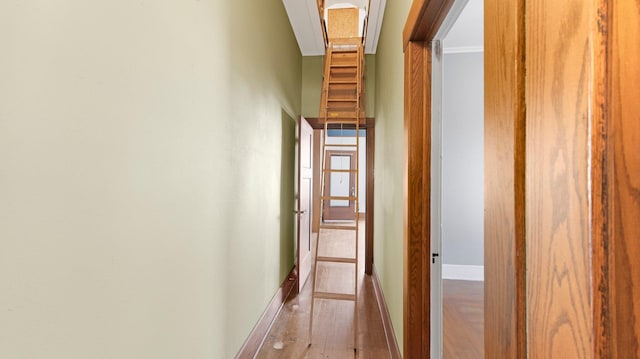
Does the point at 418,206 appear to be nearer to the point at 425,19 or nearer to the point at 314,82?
the point at 425,19

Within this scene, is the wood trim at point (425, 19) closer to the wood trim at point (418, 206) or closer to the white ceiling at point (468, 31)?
the wood trim at point (418, 206)

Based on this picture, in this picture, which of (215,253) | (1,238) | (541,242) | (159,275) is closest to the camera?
(541,242)

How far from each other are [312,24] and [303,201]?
2.09 m

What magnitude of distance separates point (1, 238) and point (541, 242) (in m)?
1.06

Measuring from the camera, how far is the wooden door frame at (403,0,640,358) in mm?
335

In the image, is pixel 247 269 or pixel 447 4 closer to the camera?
pixel 447 4

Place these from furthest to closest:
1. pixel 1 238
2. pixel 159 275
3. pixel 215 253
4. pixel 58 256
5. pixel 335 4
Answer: pixel 335 4 < pixel 215 253 < pixel 159 275 < pixel 58 256 < pixel 1 238

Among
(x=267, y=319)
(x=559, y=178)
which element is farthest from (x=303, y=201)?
(x=559, y=178)

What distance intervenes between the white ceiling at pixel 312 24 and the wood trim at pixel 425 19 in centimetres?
152

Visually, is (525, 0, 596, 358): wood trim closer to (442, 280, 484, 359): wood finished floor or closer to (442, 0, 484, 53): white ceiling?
(442, 280, 484, 359): wood finished floor

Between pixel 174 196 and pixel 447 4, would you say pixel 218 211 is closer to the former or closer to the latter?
pixel 174 196

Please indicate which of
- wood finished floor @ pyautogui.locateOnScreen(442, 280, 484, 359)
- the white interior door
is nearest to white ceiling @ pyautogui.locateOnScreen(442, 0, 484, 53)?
the white interior door

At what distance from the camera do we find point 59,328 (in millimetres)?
732

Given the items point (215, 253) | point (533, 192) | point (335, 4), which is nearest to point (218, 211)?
point (215, 253)
